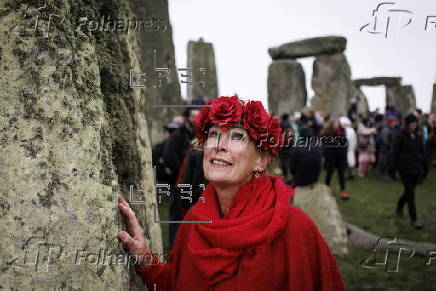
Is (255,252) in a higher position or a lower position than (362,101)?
lower

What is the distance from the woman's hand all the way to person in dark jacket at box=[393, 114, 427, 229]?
634cm

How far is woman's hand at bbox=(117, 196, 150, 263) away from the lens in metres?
1.63

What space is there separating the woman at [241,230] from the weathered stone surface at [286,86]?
14.5 m

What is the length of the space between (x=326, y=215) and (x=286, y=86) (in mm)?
11152

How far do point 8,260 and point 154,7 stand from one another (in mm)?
7962

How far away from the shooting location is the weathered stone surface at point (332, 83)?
53.6ft

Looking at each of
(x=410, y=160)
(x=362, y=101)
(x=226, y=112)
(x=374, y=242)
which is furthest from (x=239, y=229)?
(x=362, y=101)

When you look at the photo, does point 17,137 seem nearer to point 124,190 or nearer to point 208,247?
point 124,190

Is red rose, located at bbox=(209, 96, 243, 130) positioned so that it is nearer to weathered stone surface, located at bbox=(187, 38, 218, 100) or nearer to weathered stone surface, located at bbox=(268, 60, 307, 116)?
weathered stone surface, located at bbox=(187, 38, 218, 100)

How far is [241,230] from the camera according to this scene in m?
1.81

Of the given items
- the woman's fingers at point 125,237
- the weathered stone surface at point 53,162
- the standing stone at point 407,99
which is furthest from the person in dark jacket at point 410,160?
the standing stone at point 407,99

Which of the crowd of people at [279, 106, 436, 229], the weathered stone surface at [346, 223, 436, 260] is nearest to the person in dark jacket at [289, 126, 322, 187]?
the crowd of people at [279, 106, 436, 229]

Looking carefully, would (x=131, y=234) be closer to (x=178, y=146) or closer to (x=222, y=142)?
(x=222, y=142)

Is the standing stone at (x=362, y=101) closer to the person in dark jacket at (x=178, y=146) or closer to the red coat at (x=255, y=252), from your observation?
the person in dark jacket at (x=178, y=146)
